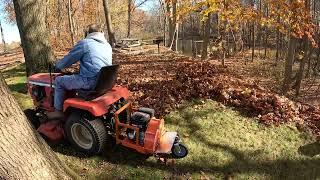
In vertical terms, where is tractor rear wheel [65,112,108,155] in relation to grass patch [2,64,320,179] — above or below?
above

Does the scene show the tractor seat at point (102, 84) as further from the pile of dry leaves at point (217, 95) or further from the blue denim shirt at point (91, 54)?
the pile of dry leaves at point (217, 95)

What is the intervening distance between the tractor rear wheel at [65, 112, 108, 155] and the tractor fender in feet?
0.61

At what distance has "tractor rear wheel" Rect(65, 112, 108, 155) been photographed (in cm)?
578

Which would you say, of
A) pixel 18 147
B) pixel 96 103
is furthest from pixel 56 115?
pixel 18 147

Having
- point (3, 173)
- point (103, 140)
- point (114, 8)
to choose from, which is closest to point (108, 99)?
point (103, 140)

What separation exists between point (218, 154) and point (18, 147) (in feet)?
11.9

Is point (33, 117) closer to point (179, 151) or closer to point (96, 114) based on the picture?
point (96, 114)

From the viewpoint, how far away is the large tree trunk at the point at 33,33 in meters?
8.37

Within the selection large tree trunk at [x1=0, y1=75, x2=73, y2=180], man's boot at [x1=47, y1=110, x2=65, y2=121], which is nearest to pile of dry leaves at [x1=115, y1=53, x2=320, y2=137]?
man's boot at [x1=47, y1=110, x2=65, y2=121]

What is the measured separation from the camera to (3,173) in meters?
4.14

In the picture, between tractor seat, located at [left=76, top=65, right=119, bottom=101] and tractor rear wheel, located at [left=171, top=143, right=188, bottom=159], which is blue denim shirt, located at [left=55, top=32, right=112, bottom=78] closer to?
tractor seat, located at [left=76, top=65, right=119, bottom=101]

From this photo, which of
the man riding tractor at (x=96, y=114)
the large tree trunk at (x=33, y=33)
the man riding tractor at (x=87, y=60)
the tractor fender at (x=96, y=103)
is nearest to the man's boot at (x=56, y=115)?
the man riding tractor at (x=96, y=114)

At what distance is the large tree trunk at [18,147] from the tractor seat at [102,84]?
1.50m

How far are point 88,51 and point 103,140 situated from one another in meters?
1.44
